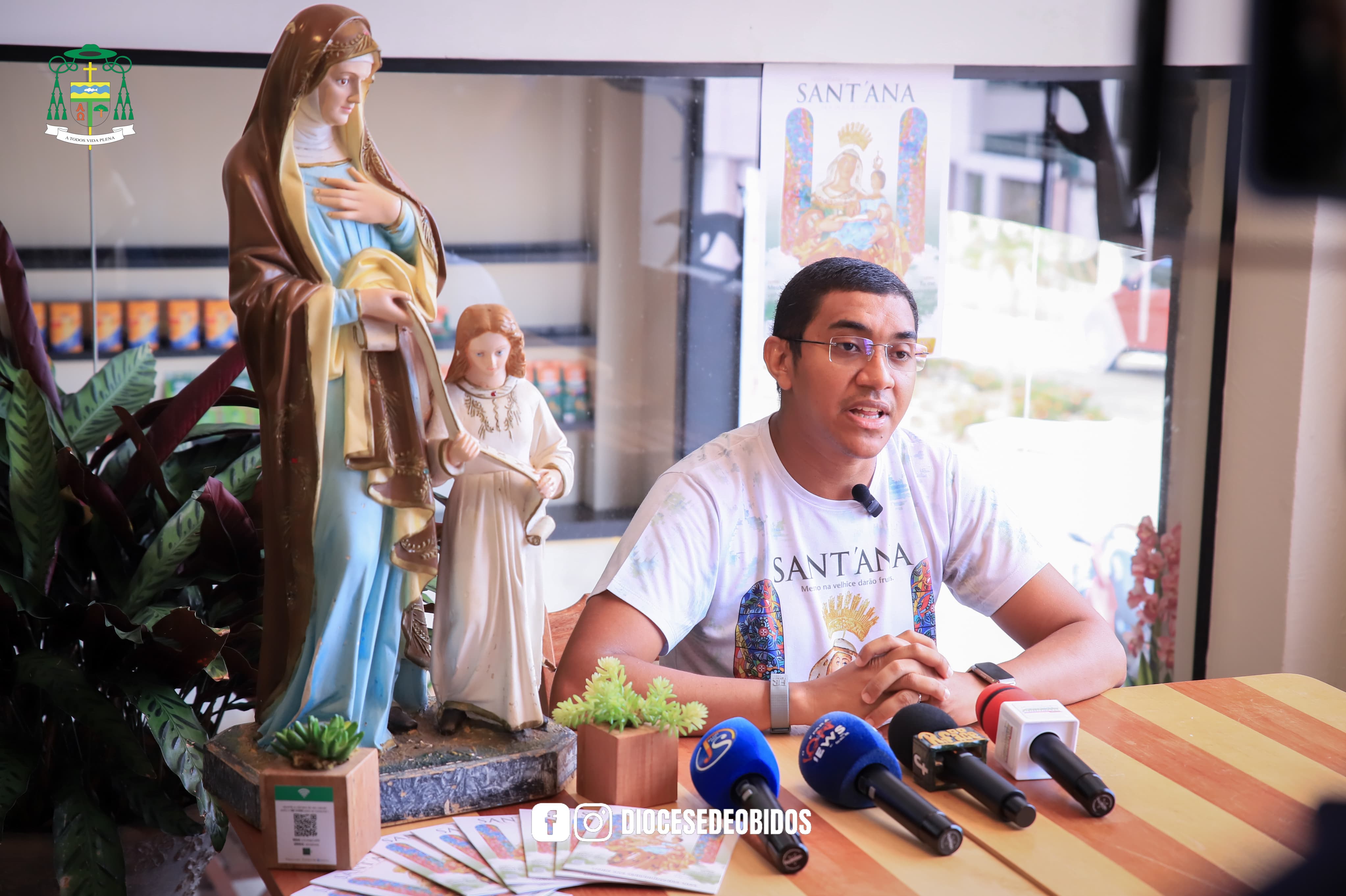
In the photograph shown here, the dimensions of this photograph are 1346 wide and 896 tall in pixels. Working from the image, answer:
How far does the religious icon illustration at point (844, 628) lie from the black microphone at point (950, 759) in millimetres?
354

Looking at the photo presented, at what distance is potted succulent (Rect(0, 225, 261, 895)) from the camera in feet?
6.34

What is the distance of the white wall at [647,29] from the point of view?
2590 mm

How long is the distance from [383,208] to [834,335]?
0.97 m

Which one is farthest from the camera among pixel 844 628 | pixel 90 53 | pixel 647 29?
pixel 647 29

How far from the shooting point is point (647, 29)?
2.94 metres

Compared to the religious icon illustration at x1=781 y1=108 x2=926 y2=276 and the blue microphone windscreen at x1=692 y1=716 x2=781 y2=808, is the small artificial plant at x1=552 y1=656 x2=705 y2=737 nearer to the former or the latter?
the blue microphone windscreen at x1=692 y1=716 x2=781 y2=808

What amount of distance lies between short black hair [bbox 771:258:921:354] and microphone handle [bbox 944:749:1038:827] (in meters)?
0.91

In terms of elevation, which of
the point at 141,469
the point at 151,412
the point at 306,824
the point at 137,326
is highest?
the point at 137,326

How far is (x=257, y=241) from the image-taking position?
4.58 ft

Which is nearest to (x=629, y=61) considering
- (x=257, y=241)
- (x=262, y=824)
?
(x=257, y=241)

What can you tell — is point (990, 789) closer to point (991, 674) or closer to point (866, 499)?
point (991, 674)

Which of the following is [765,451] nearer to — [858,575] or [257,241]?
[858,575]

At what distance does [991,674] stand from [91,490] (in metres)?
1.71

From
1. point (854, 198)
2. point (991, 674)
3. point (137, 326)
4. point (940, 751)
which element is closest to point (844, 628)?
point (991, 674)
